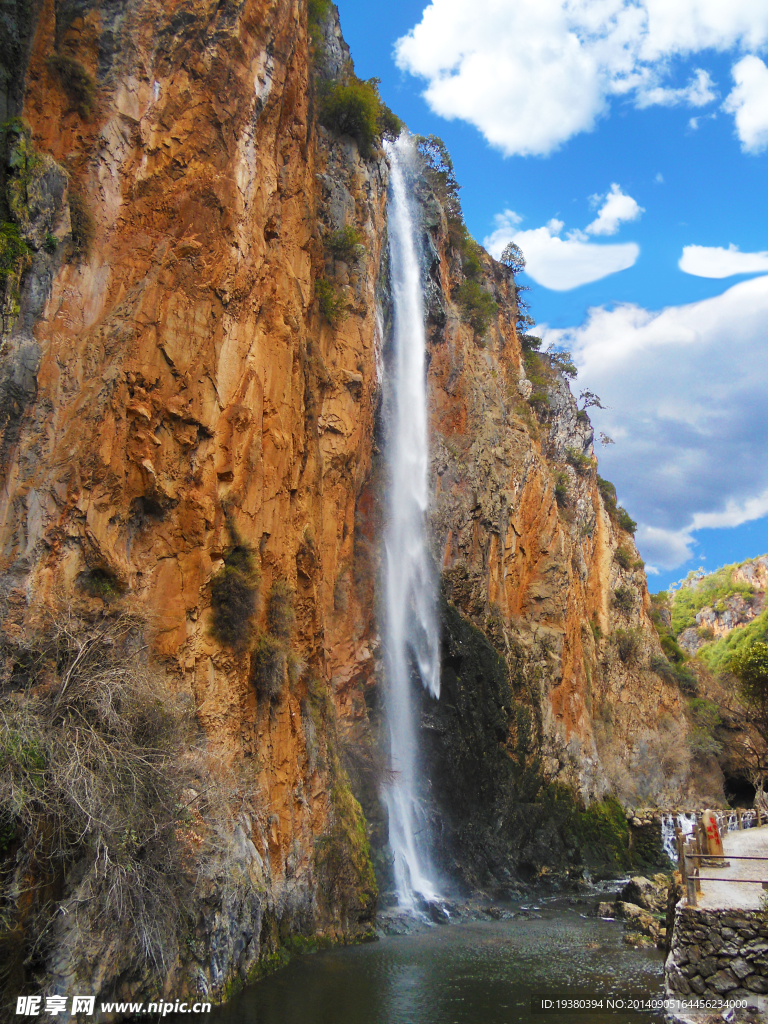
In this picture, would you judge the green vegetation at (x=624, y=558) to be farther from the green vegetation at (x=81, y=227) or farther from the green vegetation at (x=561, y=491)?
the green vegetation at (x=81, y=227)

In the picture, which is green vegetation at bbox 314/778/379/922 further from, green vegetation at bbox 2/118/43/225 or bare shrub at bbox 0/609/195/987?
green vegetation at bbox 2/118/43/225

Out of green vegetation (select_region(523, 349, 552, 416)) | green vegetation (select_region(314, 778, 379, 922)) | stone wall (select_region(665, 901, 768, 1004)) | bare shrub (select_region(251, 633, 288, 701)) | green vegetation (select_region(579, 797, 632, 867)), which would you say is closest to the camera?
stone wall (select_region(665, 901, 768, 1004))

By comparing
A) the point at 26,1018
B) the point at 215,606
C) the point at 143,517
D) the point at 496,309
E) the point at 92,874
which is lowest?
the point at 26,1018

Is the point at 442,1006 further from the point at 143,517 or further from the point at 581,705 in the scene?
the point at 581,705

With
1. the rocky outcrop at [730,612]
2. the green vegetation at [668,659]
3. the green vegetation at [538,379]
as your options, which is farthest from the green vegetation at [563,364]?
the rocky outcrop at [730,612]

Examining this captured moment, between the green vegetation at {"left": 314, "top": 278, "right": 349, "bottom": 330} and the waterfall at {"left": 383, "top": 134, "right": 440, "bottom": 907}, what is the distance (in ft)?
19.6

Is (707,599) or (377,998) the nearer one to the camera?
(377,998)

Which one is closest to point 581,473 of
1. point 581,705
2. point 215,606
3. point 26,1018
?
point 581,705

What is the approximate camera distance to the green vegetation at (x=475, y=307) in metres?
36.6

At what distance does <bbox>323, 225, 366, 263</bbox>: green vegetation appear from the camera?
22234 millimetres

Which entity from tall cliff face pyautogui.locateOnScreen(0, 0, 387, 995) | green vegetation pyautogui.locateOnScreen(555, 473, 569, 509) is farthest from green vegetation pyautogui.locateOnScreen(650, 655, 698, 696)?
tall cliff face pyautogui.locateOnScreen(0, 0, 387, 995)

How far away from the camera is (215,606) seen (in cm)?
1368

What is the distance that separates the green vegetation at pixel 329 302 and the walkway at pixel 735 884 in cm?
1713

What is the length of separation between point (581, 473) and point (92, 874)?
129 feet
